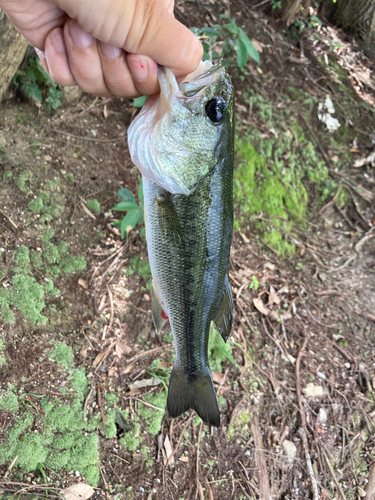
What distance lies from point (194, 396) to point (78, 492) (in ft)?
3.45

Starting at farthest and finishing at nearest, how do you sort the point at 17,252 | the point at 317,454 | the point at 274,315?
1. the point at 274,315
2. the point at 317,454
3. the point at 17,252

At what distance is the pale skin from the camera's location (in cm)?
132

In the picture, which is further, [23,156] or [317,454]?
[317,454]

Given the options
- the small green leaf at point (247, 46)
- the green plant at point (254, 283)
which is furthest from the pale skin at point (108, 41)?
the green plant at point (254, 283)

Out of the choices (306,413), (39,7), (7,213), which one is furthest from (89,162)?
(306,413)

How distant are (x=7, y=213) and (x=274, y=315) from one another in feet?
9.77

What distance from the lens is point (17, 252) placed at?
2660mm

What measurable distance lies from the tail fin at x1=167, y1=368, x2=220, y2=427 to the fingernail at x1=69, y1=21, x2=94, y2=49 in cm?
188

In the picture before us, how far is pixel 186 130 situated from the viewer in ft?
5.49

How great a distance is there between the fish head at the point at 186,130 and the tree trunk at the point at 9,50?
160 cm

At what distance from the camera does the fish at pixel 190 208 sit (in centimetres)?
165

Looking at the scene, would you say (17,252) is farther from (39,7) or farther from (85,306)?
(39,7)

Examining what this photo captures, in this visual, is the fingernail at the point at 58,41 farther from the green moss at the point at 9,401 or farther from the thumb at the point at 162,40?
Answer: the green moss at the point at 9,401

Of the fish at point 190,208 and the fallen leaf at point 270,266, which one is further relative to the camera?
the fallen leaf at point 270,266
